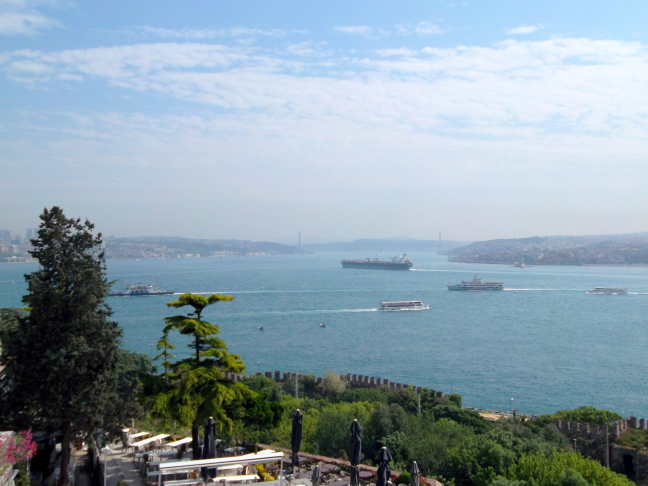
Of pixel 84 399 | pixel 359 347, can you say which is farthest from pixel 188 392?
pixel 359 347

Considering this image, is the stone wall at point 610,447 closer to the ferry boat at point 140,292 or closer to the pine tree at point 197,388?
the pine tree at point 197,388

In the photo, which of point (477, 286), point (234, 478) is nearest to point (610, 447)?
point (234, 478)

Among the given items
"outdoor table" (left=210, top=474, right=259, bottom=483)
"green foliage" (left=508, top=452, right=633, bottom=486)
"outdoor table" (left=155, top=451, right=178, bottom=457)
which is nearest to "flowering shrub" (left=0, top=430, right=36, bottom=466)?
"outdoor table" (left=210, top=474, right=259, bottom=483)

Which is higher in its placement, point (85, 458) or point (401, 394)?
point (85, 458)

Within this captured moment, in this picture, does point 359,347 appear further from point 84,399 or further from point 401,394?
point 84,399

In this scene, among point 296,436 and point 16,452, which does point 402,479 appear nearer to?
point 296,436

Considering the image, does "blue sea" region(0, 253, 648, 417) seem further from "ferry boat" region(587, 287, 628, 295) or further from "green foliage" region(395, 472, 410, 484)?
"green foliage" region(395, 472, 410, 484)
